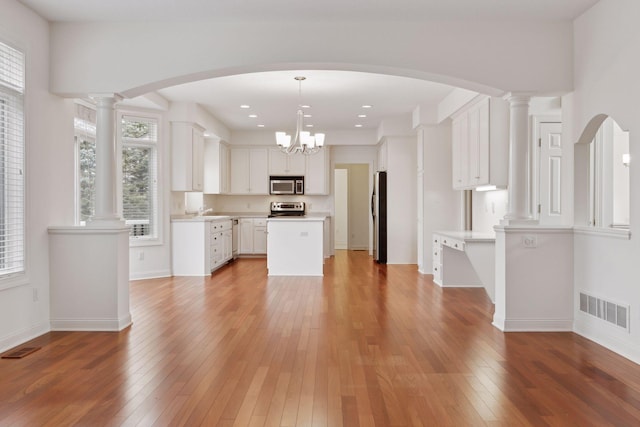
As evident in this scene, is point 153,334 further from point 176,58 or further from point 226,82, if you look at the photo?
point 226,82

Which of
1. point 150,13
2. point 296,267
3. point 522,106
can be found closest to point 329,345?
point 522,106

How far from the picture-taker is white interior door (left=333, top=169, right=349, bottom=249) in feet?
42.2

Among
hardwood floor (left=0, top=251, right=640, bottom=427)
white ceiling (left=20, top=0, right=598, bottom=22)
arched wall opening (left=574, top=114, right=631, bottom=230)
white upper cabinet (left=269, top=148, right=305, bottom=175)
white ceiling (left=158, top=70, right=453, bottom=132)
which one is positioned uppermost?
white ceiling (left=20, top=0, right=598, bottom=22)

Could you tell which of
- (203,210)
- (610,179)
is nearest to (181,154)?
(203,210)

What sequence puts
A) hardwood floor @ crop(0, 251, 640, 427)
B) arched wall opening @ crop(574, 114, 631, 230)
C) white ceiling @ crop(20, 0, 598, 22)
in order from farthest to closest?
arched wall opening @ crop(574, 114, 631, 230), white ceiling @ crop(20, 0, 598, 22), hardwood floor @ crop(0, 251, 640, 427)

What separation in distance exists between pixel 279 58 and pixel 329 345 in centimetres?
259

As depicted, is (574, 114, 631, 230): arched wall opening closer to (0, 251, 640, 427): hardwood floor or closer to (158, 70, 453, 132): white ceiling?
(0, 251, 640, 427): hardwood floor

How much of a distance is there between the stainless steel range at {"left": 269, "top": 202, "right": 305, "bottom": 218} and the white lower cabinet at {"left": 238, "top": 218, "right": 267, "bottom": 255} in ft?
1.51

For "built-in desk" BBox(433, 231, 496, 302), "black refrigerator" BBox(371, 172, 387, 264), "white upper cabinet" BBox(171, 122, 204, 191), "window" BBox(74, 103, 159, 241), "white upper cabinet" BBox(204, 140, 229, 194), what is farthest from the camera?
"white upper cabinet" BBox(204, 140, 229, 194)

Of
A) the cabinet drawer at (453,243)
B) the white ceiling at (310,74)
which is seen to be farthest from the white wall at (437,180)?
the cabinet drawer at (453,243)

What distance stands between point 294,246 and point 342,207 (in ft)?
16.9

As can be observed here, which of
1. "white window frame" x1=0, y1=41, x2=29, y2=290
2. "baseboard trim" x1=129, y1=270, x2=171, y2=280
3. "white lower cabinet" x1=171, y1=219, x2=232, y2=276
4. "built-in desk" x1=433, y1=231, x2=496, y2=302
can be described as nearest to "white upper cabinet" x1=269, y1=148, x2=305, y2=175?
"white lower cabinet" x1=171, y1=219, x2=232, y2=276

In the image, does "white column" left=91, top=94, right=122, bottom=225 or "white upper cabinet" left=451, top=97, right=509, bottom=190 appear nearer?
"white column" left=91, top=94, right=122, bottom=225

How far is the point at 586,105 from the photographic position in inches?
168
